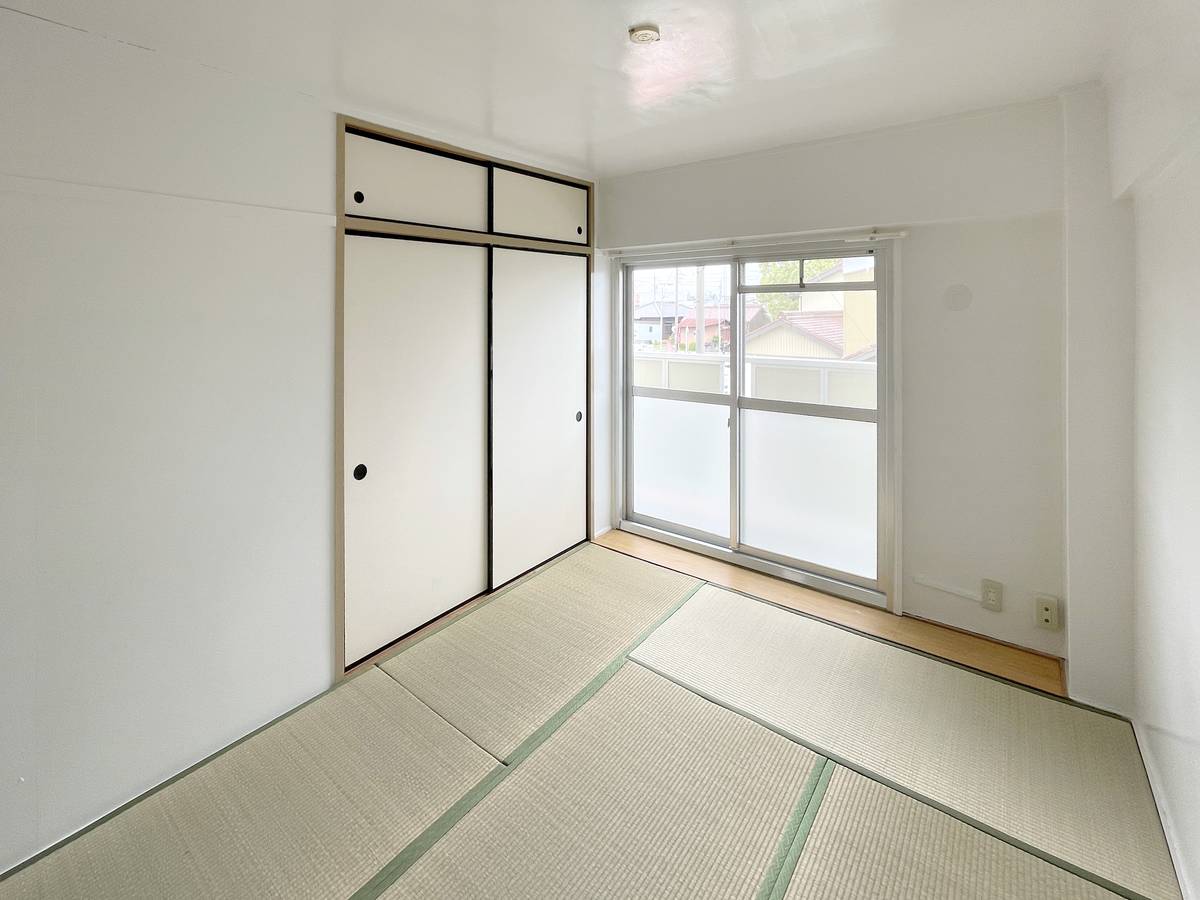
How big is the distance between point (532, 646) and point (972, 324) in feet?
8.49

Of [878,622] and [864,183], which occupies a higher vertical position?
[864,183]

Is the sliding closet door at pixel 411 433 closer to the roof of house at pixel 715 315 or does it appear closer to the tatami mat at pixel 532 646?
the tatami mat at pixel 532 646

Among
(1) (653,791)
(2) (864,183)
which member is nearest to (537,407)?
(2) (864,183)

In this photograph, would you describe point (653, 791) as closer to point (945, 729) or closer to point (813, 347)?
point (945, 729)

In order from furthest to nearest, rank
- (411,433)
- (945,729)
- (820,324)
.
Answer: (820,324) → (411,433) → (945,729)

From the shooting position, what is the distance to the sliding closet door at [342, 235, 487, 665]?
2.60 metres

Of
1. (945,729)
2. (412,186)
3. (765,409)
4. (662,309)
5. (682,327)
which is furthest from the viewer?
(662,309)

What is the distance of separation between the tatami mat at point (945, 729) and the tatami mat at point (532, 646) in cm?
26

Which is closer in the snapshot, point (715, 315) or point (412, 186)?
point (412, 186)

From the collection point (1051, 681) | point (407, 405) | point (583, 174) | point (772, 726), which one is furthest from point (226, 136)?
point (1051, 681)

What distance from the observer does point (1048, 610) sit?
2.65 meters

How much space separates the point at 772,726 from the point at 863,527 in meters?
1.43

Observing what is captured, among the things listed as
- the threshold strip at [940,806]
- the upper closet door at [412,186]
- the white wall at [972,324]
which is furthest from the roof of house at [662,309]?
the threshold strip at [940,806]

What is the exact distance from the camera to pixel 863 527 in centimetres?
325
